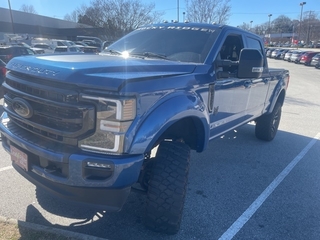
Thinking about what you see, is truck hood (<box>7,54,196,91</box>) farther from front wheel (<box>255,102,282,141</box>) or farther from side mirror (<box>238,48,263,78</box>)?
front wheel (<box>255,102,282,141</box>)

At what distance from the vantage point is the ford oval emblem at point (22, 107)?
2570 mm

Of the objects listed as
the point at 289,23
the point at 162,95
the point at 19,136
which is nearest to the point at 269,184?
the point at 162,95

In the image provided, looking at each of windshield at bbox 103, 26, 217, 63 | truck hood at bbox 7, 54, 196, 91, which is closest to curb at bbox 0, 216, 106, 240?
truck hood at bbox 7, 54, 196, 91

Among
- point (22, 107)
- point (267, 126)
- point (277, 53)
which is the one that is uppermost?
point (22, 107)

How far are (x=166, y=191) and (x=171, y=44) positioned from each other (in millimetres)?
1951

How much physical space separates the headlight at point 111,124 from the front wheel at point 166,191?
57 centimetres

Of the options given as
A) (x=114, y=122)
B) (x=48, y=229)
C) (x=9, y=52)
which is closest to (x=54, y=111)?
(x=114, y=122)

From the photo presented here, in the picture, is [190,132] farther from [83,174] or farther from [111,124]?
[83,174]

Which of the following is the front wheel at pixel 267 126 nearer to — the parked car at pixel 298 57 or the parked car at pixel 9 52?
the parked car at pixel 9 52

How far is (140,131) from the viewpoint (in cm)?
239

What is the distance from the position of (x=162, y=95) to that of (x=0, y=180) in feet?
8.42

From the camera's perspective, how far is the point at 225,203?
3596 millimetres

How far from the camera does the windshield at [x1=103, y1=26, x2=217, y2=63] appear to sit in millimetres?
3629

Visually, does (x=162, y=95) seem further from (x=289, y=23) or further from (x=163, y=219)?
(x=289, y=23)
